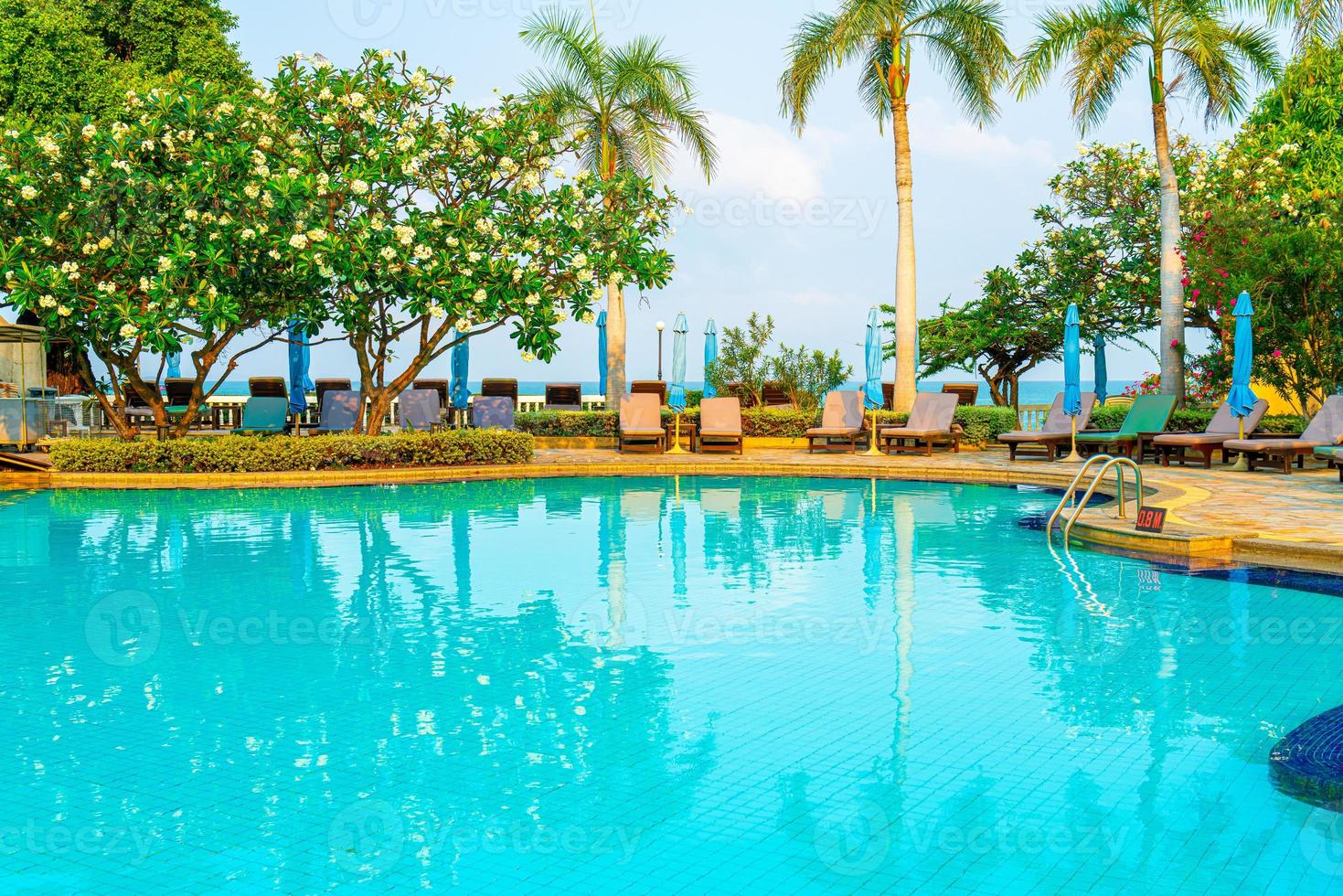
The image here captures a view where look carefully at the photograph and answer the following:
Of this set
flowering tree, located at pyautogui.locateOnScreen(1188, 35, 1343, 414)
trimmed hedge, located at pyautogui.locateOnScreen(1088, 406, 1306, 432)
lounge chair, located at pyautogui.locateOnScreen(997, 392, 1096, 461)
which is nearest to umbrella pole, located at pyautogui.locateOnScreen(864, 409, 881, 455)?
lounge chair, located at pyautogui.locateOnScreen(997, 392, 1096, 461)

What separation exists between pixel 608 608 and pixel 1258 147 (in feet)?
71.7

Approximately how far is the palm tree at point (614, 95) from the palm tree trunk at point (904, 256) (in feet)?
15.6

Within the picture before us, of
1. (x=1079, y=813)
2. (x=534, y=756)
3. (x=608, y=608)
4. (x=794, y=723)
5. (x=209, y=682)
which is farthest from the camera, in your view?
(x=608, y=608)

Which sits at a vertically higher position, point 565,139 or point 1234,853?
point 565,139

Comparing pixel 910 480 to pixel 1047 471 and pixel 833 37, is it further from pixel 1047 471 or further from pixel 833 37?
pixel 833 37

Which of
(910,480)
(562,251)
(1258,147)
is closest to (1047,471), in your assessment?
(910,480)

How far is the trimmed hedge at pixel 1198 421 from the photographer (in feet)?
59.2

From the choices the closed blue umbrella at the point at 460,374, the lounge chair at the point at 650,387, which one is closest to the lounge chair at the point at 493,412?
the closed blue umbrella at the point at 460,374

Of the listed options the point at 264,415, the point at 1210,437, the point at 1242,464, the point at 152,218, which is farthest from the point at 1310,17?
the point at 264,415

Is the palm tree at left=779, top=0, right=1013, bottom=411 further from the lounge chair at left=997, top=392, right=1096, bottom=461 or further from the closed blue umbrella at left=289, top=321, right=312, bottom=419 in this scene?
the closed blue umbrella at left=289, top=321, right=312, bottom=419

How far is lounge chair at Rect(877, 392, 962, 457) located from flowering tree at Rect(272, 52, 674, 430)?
5.19 metres

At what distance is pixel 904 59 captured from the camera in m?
21.2

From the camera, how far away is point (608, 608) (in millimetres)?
7648

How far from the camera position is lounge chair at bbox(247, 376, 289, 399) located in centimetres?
2200
